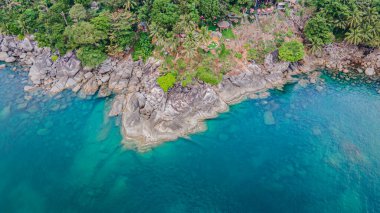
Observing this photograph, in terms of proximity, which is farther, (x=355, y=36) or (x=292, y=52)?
(x=355, y=36)

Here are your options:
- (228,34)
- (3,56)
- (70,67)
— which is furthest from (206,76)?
(3,56)

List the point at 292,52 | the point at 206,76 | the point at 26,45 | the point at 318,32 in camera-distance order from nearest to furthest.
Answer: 1. the point at 206,76
2. the point at 292,52
3. the point at 318,32
4. the point at 26,45

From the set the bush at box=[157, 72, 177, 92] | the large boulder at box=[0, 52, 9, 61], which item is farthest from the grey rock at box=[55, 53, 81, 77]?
the large boulder at box=[0, 52, 9, 61]

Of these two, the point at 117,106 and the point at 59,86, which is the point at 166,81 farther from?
the point at 59,86

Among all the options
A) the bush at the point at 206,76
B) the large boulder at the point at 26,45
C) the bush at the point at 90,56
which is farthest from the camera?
the large boulder at the point at 26,45

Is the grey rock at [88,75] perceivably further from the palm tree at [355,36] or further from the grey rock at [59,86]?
the palm tree at [355,36]

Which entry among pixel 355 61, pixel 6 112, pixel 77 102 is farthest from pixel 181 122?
pixel 355 61

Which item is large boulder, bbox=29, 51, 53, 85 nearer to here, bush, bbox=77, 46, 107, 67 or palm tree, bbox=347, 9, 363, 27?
bush, bbox=77, 46, 107, 67

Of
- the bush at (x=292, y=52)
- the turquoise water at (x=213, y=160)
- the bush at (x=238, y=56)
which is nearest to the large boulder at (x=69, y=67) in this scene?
the turquoise water at (x=213, y=160)
